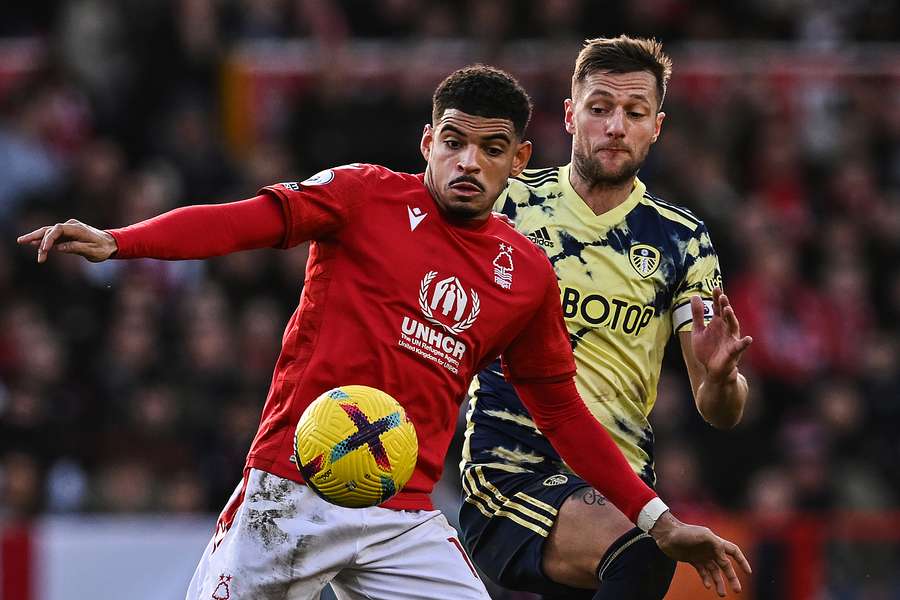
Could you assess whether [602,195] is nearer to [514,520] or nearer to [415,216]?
[415,216]

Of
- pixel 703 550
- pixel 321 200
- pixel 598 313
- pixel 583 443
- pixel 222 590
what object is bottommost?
pixel 222 590

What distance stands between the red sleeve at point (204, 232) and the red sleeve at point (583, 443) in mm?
1301

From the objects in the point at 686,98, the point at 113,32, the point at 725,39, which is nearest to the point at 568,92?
the point at 686,98

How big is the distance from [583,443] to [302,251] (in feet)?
22.4

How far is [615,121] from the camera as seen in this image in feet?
20.2

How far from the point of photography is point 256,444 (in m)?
5.27

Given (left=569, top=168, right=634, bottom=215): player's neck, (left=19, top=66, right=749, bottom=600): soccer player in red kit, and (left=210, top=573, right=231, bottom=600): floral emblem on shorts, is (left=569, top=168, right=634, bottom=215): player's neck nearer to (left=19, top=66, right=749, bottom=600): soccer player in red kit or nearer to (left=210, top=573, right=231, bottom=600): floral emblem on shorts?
(left=19, top=66, right=749, bottom=600): soccer player in red kit

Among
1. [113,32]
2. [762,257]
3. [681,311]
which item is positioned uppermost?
[681,311]

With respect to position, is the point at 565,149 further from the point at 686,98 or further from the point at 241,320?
the point at 241,320

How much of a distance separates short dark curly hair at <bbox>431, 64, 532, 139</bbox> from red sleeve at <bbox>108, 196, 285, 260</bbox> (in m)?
0.76

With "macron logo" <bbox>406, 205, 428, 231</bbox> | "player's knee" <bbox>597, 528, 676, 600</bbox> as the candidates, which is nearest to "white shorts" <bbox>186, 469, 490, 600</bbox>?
"player's knee" <bbox>597, 528, 676, 600</bbox>

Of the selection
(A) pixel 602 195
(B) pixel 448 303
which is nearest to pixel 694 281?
(A) pixel 602 195

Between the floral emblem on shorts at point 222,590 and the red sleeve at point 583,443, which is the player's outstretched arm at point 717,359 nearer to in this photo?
the red sleeve at point 583,443

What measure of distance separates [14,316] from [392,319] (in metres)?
7.22
